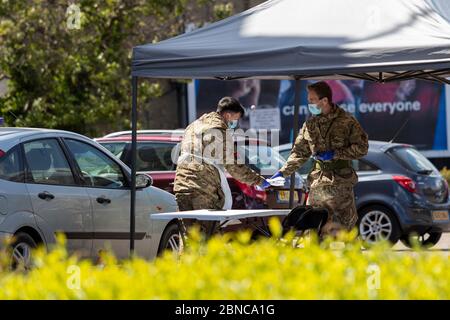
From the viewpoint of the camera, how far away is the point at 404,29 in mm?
8727

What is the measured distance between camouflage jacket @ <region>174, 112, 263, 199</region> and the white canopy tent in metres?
0.43

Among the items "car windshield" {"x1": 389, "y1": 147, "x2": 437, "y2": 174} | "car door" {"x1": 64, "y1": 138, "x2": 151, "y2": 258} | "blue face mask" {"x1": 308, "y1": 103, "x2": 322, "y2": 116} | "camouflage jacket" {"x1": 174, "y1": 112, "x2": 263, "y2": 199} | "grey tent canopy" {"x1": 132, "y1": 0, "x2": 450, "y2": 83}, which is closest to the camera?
"grey tent canopy" {"x1": 132, "y1": 0, "x2": 450, "y2": 83}

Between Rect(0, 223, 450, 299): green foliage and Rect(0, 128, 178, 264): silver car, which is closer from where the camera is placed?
Rect(0, 223, 450, 299): green foliage

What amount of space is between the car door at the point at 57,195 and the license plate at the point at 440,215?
628cm

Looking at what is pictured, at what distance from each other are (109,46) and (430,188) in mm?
9526

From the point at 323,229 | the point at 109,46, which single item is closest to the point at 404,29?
the point at 323,229

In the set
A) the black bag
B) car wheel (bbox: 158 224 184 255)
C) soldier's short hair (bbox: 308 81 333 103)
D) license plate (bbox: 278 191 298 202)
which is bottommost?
car wheel (bbox: 158 224 184 255)

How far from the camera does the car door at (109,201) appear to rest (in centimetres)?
973

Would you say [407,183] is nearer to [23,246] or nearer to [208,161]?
[208,161]

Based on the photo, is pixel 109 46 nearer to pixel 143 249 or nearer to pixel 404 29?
pixel 143 249

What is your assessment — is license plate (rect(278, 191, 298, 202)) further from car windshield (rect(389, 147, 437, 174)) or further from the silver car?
the silver car

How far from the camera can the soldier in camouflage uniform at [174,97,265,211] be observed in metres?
9.24

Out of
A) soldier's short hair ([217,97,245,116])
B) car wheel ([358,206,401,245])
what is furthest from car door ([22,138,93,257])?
car wheel ([358,206,401,245])

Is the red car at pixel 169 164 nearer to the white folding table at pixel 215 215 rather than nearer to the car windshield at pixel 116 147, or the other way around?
the car windshield at pixel 116 147
